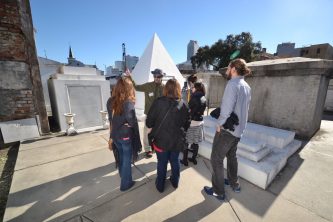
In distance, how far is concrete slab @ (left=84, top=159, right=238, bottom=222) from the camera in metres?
1.99

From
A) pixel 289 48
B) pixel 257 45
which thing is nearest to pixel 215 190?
pixel 257 45

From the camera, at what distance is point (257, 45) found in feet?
90.3

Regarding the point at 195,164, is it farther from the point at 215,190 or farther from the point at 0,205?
the point at 0,205

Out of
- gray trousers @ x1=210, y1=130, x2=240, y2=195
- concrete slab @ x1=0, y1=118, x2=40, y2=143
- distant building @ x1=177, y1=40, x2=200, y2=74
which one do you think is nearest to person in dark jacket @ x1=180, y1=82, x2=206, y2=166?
gray trousers @ x1=210, y1=130, x2=240, y2=195

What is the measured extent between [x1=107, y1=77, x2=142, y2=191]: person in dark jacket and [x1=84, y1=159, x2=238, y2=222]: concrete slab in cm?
49

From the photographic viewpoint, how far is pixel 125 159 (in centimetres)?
233

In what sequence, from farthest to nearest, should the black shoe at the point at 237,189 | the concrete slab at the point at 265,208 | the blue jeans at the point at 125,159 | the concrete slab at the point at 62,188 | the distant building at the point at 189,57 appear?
the distant building at the point at 189,57 → the black shoe at the point at 237,189 → the blue jeans at the point at 125,159 → the concrete slab at the point at 62,188 → the concrete slab at the point at 265,208

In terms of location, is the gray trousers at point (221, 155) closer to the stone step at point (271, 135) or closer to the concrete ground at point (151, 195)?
the concrete ground at point (151, 195)

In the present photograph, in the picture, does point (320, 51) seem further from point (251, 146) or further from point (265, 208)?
point (265, 208)

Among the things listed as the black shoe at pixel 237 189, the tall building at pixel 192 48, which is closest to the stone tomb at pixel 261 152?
the black shoe at pixel 237 189

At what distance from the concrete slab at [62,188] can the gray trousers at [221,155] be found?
3.90 feet

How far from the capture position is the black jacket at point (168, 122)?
216cm

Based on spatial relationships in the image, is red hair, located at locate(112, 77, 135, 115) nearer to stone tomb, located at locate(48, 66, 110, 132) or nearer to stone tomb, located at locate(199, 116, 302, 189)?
stone tomb, located at locate(199, 116, 302, 189)

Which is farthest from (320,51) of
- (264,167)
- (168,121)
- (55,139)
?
(55,139)
